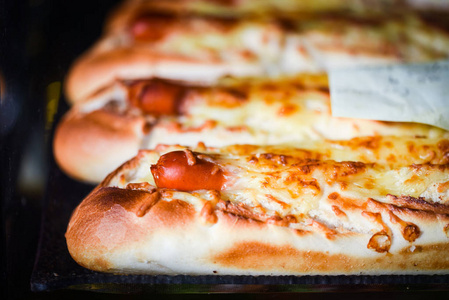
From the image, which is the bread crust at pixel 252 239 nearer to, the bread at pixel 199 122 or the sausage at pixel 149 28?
the bread at pixel 199 122

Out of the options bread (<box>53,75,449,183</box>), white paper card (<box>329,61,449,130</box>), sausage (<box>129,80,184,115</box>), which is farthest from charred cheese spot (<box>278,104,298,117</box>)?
sausage (<box>129,80,184,115</box>)

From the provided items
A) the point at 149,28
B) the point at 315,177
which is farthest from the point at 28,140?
the point at 315,177

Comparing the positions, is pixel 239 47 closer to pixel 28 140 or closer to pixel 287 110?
pixel 287 110

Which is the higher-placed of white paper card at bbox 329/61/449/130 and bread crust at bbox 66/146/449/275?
white paper card at bbox 329/61/449/130

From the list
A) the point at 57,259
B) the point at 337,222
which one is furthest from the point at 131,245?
the point at 337,222

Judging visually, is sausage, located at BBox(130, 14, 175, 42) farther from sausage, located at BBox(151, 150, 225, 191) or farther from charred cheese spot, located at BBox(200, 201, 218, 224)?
charred cheese spot, located at BBox(200, 201, 218, 224)

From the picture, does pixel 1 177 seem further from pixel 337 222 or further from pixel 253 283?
pixel 337 222

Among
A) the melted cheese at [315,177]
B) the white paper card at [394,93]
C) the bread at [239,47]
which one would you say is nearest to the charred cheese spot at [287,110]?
the white paper card at [394,93]
